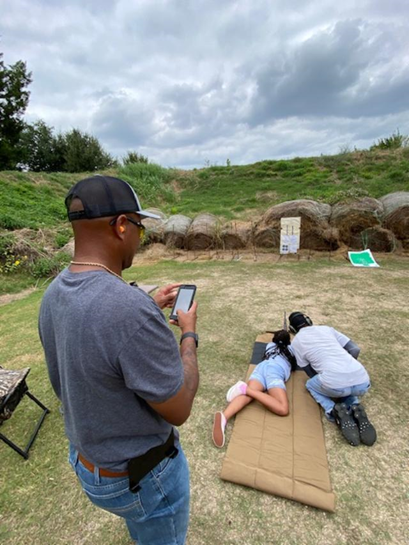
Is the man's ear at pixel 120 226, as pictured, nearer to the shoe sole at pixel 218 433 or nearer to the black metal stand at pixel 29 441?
the shoe sole at pixel 218 433

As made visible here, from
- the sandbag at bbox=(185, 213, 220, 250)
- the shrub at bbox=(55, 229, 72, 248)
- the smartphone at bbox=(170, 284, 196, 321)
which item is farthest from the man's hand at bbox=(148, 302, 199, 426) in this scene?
the shrub at bbox=(55, 229, 72, 248)

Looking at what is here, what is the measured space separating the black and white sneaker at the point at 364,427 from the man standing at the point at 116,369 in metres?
1.59

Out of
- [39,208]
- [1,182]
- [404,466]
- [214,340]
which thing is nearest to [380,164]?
[214,340]

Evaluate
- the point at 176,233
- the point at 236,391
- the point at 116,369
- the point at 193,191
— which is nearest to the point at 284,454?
the point at 236,391

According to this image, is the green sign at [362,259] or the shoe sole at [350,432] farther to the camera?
the green sign at [362,259]

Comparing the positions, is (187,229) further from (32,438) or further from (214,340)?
(32,438)

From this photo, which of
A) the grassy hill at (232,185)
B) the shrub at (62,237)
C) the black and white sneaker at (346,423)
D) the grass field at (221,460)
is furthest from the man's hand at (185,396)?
the shrub at (62,237)

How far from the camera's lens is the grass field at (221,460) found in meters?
1.51

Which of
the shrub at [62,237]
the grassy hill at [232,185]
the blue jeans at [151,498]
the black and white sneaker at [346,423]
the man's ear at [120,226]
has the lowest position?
the black and white sneaker at [346,423]

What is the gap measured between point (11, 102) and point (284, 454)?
16.7m

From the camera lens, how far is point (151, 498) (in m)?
0.90

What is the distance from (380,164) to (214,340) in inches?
481

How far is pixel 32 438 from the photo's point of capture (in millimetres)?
2150

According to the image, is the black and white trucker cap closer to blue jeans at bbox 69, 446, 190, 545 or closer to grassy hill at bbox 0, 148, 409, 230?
blue jeans at bbox 69, 446, 190, 545
